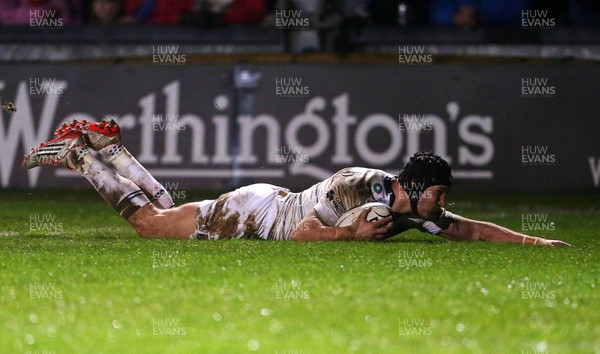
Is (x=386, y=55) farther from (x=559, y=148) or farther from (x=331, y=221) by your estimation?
(x=331, y=221)

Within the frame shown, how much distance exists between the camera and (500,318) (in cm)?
618

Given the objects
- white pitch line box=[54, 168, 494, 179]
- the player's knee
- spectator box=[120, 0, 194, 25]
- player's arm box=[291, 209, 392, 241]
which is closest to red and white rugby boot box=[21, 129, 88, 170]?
the player's knee

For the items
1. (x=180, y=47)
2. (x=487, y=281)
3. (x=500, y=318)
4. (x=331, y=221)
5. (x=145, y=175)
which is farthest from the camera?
(x=180, y=47)

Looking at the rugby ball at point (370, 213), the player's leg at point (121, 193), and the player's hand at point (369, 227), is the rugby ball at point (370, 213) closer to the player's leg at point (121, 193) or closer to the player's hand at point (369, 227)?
the player's hand at point (369, 227)

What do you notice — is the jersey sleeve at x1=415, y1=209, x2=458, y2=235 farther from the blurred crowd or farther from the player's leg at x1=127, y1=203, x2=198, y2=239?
the blurred crowd

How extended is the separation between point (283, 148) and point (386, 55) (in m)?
1.95

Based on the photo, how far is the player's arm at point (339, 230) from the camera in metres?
9.13

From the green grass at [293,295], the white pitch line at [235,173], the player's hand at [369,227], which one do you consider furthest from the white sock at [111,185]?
the white pitch line at [235,173]

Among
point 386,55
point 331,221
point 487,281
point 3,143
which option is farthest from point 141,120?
point 487,281

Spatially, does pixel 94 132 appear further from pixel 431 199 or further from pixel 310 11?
pixel 310 11

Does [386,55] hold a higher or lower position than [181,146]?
higher

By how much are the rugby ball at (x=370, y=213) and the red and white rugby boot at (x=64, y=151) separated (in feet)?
7.10

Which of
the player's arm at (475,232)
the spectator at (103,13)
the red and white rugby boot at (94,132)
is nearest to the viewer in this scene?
the player's arm at (475,232)

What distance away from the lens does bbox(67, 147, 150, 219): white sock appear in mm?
9812
